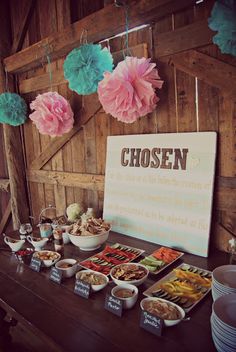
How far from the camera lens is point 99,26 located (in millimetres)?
1722

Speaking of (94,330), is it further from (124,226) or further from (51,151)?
(51,151)

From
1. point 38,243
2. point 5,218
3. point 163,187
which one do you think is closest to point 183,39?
point 163,187

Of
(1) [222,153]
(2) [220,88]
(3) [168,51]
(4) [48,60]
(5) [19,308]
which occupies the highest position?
(4) [48,60]

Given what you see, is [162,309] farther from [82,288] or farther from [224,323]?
[82,288]

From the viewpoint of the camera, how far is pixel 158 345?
89 cm

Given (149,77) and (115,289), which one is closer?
(115,289)

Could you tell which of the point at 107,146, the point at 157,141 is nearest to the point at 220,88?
the point at 157,141

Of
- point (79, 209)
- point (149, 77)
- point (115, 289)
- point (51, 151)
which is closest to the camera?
point (115, 289)

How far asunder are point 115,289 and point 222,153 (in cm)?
Result: 86

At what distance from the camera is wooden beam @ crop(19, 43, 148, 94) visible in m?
1.67

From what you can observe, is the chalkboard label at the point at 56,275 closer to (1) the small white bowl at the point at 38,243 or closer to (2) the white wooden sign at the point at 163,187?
(1) the small white bowl at the point at 38,243

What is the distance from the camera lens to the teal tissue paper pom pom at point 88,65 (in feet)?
5.46

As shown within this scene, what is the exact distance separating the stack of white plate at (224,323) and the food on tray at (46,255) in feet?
2.89

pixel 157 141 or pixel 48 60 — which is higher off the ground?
pixel 48 60
